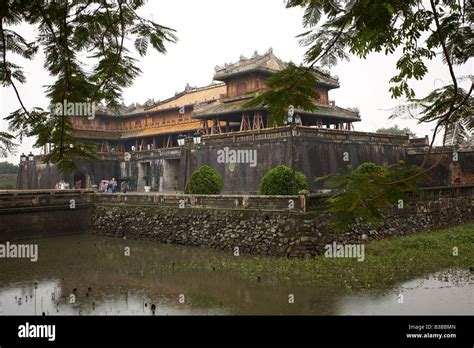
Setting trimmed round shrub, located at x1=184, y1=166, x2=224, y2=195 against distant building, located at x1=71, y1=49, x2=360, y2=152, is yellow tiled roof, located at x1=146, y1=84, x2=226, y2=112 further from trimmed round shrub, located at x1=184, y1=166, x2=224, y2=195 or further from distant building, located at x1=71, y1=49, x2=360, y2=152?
trimmed round shrub, located at x1=184, y1=166, x2=224, y2=195

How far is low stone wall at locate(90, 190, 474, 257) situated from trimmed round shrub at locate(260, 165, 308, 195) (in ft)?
4.41

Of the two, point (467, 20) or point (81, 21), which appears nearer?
point (467, 20)

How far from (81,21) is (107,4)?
447 mm

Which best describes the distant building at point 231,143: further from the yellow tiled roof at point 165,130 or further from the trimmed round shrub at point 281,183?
the trimmed round shrub at point 281,183

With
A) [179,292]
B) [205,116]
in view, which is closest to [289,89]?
[179,292]

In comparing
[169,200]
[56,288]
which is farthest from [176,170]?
[56,288]

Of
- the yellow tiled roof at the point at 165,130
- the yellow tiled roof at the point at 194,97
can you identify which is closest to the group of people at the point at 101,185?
the yellow tiled roof at the point at 165,130

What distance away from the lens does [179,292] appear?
11.9m

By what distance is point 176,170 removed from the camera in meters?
35.8

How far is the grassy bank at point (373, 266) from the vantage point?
1238 centimetres

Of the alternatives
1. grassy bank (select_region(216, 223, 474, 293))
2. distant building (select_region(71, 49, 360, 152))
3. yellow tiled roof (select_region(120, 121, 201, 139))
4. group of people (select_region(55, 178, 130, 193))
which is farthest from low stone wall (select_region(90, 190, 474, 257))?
yellow tiled roof (select_region(120, 121, 201, 139))

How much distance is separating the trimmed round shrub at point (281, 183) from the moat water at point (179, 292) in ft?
10.9

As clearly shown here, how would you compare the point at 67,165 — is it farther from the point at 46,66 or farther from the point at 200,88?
the point at 200,88

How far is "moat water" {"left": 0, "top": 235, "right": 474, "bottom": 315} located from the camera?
10.2 m
